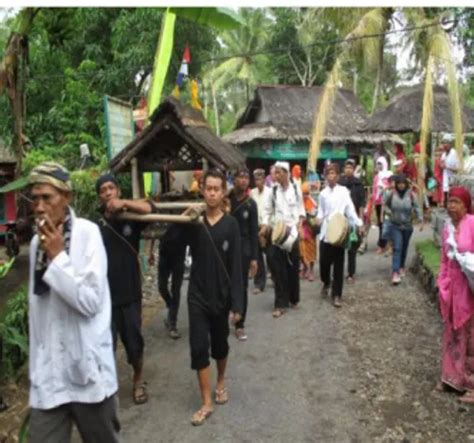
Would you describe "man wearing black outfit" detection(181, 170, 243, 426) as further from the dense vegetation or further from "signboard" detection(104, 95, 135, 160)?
the dense vegetation

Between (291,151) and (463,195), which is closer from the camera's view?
(463,195)

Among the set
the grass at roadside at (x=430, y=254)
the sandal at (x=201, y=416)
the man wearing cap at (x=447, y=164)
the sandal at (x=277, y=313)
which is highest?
the man wearing cap at (x=447, y=164)

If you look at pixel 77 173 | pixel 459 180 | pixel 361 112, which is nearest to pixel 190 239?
pixel 77 173

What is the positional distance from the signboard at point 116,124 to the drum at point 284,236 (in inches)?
94.3

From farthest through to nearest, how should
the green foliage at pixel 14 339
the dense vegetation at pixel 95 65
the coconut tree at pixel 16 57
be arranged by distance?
the dense vegetation at pixel 95 65 → the green foliage at pixel 14 339 → the coconut tree at pixel 16 57

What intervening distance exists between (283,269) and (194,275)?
301 centimetres

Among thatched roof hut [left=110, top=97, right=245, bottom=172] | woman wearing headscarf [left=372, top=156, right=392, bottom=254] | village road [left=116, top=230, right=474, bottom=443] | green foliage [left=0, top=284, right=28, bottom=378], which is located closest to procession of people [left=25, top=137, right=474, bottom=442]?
village road [left=116, top=230, right=474, bottom=443]

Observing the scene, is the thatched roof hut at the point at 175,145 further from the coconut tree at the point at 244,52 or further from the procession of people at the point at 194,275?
the coconut tree at the point at 244,52

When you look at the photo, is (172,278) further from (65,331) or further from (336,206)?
(65,331)

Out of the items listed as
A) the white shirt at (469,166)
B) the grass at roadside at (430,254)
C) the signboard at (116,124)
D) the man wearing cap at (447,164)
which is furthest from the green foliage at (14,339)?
the man wearing cap at (447,164)

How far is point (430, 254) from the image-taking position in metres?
8.79

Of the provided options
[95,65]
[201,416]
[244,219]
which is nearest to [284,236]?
[244,219]

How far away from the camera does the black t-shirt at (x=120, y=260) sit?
14.4ft

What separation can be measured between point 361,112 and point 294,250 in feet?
55.2
